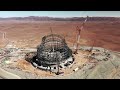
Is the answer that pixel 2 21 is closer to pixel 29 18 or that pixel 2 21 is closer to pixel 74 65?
pixel 29 18

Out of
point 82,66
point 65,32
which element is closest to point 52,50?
point 65,32

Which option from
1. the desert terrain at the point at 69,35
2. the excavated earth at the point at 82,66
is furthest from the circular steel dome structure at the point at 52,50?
the excavated earth at the point at 82,66

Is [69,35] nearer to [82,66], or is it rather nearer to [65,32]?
[65,32]

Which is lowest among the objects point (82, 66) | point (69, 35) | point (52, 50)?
point (82, 66)

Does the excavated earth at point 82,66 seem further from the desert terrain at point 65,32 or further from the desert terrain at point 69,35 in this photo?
the desert terrain at point 65,32

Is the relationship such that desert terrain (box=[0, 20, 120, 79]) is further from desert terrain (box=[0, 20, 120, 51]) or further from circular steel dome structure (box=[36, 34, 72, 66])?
Result: circular steel dome structure (box=[36, 34, 72, 66])

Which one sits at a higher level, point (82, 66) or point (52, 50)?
point (52, 50)
